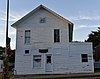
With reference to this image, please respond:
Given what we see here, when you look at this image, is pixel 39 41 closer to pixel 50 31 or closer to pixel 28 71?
pixel 50 31

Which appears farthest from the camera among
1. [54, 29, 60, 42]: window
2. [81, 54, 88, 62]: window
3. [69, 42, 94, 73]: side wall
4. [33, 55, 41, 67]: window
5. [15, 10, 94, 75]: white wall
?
[54, 29, 60, 42]: window

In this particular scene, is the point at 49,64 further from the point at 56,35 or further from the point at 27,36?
the point at 27,36

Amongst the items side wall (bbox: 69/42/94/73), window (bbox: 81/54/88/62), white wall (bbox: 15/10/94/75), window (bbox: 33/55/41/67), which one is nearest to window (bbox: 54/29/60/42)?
white wall (bbox: 15/10/94/75)

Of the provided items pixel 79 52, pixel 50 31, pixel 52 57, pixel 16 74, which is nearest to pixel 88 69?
pixel 79 52

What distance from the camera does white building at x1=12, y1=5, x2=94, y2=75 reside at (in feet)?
101

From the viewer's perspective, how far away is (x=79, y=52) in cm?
3078

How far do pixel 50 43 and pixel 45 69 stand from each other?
3.52m

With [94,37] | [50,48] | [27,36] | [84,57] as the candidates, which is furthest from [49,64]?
[94,37]

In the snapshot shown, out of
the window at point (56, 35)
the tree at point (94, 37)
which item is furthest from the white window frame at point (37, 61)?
the tree at point (94, 37)

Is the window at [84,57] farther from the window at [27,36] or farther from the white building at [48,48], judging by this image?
the window at [27,36]

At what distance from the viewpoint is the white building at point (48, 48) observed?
101 feet


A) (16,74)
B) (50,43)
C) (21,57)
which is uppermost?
(50,43)

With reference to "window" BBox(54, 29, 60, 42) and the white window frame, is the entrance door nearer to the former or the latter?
the white window frame

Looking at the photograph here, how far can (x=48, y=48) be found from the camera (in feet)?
102
